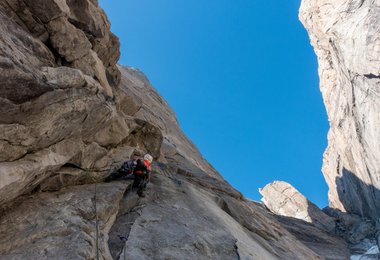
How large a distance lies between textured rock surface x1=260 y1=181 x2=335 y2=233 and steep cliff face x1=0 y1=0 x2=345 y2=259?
25074mm

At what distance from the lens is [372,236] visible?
106 ft

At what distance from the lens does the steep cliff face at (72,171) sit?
870 centimetres

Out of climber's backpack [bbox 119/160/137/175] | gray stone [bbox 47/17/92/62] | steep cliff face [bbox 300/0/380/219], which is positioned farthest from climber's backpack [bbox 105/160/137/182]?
steep cliff face [bbox 300/0/380/219]

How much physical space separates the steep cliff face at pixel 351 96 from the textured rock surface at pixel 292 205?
14.5 ft

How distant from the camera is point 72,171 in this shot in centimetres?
1190

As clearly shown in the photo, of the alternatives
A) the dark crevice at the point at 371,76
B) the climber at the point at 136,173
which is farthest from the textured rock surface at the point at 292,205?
the climber at the point at 136,173

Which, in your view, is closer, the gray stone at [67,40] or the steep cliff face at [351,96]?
the gray stone at [67,40]

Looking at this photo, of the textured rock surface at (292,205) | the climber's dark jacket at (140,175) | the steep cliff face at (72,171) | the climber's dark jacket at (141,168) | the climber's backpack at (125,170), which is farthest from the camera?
the textured rock surface at (292,205)

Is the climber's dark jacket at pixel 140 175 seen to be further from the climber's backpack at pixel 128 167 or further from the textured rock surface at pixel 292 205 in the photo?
the textured rock surface at pixel 292 205

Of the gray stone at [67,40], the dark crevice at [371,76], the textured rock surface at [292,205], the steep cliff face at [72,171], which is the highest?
the dark crevice at [371,76]

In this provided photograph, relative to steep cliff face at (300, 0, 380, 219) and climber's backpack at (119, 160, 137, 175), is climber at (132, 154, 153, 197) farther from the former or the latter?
steep cliff face at (300, 0, 380, 219)

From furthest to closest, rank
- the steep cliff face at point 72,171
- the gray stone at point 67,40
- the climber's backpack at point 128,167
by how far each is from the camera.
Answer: the climber's backpack at point 128,167 → the gray stone at point 67,40 → the steep cliff face at point 72,171

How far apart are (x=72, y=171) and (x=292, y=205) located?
4117 cm

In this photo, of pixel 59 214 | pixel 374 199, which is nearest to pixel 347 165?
pixel 374 199
